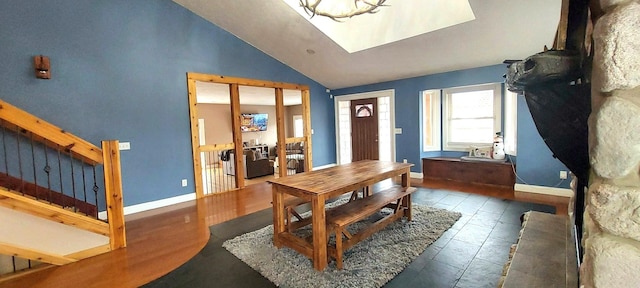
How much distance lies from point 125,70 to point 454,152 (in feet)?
19.8

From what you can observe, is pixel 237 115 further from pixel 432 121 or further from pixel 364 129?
pixel 432 121

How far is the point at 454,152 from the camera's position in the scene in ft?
18.8

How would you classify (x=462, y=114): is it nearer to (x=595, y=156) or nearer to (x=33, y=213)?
(x=595, y=156)

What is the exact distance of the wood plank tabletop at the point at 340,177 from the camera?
2350mm

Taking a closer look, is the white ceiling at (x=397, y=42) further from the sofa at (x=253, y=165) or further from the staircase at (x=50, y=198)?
the staircase at (x=50, y=198)

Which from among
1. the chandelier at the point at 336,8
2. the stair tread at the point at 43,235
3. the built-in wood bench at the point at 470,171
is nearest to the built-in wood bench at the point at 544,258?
the chandelier at the point at 336,8

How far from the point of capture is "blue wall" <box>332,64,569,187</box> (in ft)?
13.8

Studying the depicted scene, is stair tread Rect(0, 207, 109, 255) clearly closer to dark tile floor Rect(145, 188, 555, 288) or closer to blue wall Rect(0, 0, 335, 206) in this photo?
dark tile floor Rect(145, 188, 555, 288)

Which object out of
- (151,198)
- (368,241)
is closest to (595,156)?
(368,241)

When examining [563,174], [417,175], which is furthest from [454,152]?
[563,174]

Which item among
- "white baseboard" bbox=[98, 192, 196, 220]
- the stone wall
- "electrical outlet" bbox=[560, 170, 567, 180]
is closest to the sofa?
"white baseboard" bbox=[98, 192, 196, 220]

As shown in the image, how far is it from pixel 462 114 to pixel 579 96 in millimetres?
5025

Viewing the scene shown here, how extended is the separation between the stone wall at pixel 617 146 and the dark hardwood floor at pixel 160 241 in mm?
2780

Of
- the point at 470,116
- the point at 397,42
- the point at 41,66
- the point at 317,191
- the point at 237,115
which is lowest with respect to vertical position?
the point at 317,191
